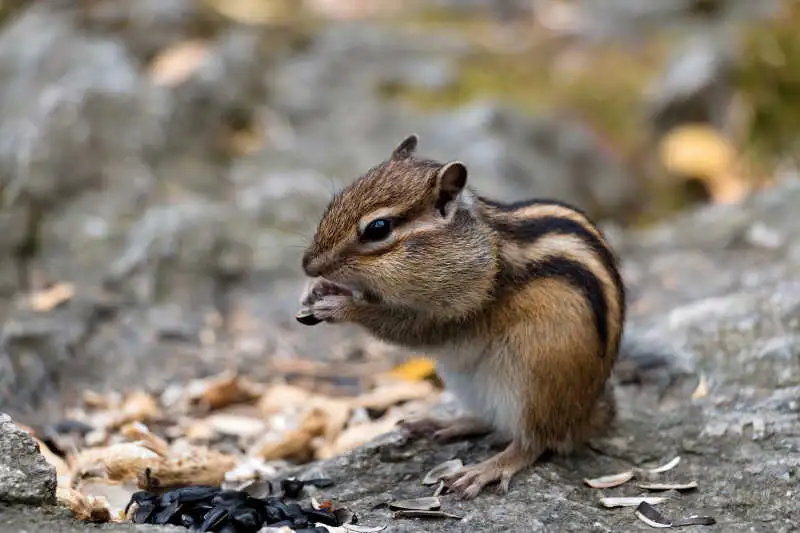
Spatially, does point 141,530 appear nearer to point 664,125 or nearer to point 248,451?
point 248,451

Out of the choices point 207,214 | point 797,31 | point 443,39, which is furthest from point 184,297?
point 797,31

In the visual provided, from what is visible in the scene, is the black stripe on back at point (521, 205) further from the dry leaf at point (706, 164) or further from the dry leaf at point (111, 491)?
the dry leaf at point (706, 164)

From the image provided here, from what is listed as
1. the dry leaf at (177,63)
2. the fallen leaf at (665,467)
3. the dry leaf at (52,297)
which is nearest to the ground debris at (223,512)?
the fallen leaf at (665,467)

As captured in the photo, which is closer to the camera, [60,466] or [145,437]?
[60,466]

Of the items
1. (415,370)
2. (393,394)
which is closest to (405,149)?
(393,394)

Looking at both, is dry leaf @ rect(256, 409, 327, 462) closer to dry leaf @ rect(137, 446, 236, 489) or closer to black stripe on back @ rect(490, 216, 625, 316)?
dry leaf @ rect(137, 446, 236, 489)

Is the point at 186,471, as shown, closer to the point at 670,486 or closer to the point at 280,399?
the point at 280,399

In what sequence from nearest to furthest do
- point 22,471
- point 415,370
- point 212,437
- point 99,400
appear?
point 22,471 → point 212,437 → point 99,400 → point 415,370

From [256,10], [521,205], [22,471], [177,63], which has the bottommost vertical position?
[22,471]
